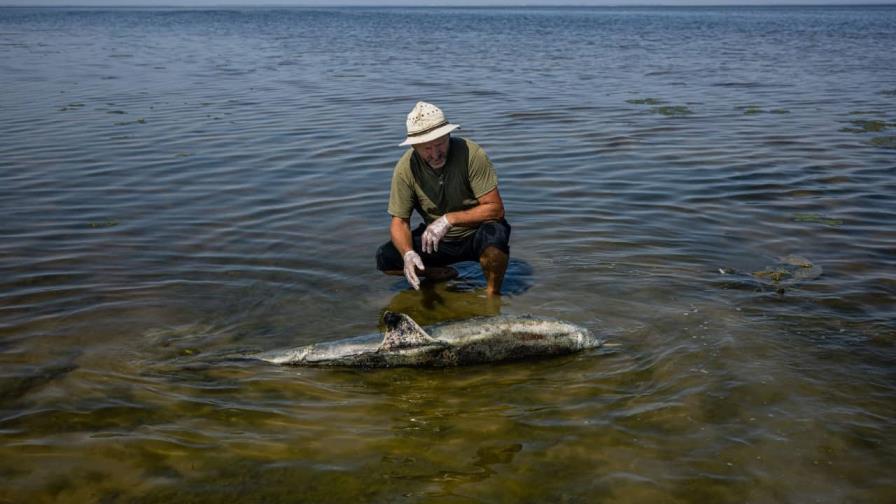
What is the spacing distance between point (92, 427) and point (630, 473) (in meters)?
3.34

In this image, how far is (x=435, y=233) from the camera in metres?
6.48

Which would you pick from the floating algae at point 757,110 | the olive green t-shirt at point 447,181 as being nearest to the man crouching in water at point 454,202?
the olive green t-shirt at point 447,181

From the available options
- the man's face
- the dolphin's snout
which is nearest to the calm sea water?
the dolphin's snout

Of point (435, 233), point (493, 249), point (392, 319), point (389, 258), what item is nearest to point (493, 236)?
point (493, 249)

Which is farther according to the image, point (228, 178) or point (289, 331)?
point (228, 178)

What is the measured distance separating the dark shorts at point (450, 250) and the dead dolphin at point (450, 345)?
1.39 metres

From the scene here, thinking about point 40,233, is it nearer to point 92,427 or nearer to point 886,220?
point 92,427

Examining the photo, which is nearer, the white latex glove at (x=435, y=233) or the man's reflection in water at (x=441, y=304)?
the white latex glove at (x=435, y=233)

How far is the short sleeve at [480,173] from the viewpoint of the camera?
6.74 m

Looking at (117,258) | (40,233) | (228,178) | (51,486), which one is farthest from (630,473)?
(228,178)

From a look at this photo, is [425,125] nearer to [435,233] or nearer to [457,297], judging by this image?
[435,233]

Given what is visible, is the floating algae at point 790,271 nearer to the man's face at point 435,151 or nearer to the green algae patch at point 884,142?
the man's face at point 435,151

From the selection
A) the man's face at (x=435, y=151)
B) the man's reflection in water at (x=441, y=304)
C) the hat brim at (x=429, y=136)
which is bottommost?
the man's reflection in water at (x=441, y=304)

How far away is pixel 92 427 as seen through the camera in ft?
15.3
